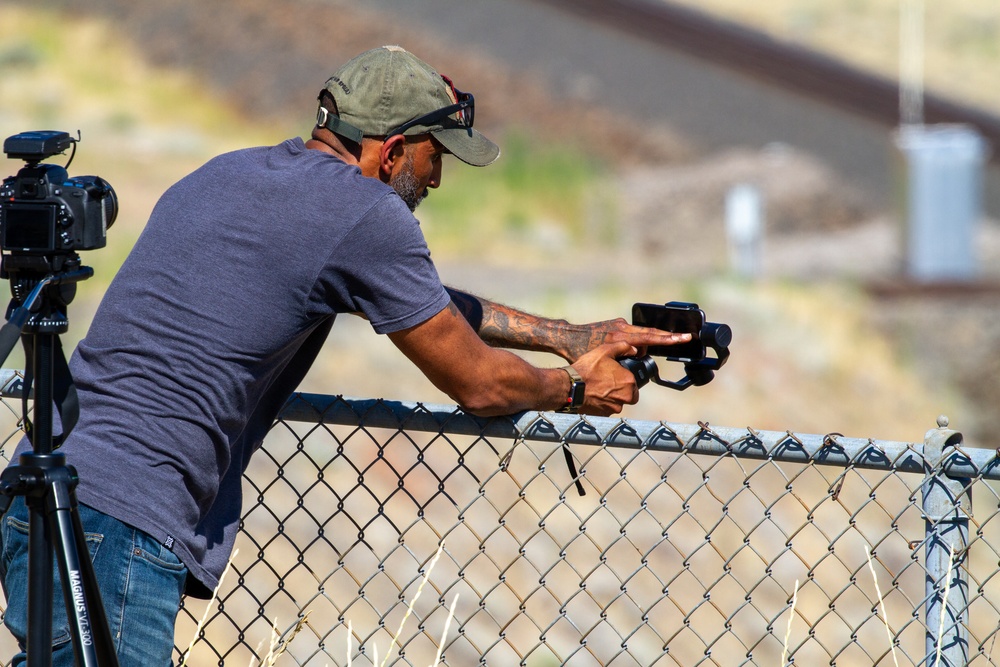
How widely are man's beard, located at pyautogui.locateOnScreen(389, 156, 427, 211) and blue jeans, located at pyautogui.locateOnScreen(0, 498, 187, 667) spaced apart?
0.95m

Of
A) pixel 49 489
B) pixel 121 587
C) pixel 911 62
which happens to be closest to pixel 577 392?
pixel 121 587

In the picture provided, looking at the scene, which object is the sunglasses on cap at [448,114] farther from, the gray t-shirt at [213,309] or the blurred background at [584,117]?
the blurred background at [584,117]

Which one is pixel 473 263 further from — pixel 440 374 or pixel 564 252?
pixel 440 374

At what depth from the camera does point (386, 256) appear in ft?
7.79

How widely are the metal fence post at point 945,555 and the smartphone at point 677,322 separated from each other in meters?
0.57

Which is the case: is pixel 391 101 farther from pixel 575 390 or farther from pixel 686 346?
pixel 686 346

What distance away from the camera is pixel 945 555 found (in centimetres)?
274

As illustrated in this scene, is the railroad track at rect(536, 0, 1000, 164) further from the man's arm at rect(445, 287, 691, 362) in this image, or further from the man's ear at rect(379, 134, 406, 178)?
the man's ear at rect(379, 134, 406, 178)

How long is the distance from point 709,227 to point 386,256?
54.8ft

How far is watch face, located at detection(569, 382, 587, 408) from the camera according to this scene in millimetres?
2744

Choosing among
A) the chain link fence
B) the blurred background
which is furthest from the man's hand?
the blurred background

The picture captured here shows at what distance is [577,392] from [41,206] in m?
1.25

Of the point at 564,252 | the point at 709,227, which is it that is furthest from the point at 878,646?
the point at 709,227

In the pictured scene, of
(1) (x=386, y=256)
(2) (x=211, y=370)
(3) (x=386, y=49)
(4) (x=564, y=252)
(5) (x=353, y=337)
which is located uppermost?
(4) (x=564, y=252)
